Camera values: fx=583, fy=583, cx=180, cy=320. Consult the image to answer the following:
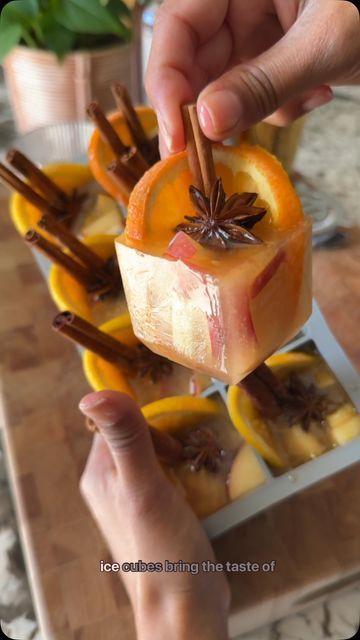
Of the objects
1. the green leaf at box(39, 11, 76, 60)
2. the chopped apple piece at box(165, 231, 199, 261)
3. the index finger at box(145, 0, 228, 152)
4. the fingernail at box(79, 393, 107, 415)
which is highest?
the green leaf at box(39, 11, 76, 60)

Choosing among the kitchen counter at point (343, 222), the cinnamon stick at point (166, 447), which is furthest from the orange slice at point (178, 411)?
the kitchen counter at point (343, 222)

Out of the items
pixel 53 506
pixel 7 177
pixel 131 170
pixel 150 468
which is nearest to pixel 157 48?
pixel 131 170

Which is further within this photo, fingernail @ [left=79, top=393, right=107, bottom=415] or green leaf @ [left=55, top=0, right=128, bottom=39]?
green leaf @ [left=55, top=0, right=128, bottom=39]

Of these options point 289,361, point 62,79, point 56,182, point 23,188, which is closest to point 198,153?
point 289,361

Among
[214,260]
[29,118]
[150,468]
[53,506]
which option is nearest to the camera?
[214,260]

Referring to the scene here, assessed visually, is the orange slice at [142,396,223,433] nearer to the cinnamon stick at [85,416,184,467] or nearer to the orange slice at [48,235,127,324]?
the cinnamon stick at [85,416,184,467]

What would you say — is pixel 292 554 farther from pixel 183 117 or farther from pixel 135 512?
pixel 183 117

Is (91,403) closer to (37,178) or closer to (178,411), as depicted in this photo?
(178,411)

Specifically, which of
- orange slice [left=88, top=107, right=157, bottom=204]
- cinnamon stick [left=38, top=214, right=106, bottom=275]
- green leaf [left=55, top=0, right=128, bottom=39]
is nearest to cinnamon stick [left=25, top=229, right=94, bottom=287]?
cinnamon stick [left=38, top=214, right=106, bottom=275]
